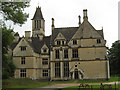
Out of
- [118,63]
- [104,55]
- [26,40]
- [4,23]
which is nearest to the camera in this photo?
[4,23]

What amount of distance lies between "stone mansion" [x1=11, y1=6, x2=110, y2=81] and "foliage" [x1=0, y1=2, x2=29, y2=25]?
877 inches

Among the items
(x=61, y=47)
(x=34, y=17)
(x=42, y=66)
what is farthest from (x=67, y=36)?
(x=34, y=17)

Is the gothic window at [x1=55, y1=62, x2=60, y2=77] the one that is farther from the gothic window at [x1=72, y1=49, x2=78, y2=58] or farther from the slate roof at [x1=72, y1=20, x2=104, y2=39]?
the slate roof at [x1=72, y1=20, x2=104, y2=39]

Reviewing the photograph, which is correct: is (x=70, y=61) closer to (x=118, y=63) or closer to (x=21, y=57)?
(x=21, y=57)

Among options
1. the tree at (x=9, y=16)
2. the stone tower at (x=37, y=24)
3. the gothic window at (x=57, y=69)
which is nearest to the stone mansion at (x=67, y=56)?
the gothic window at (x=57, y=69)

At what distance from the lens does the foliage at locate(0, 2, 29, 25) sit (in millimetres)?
16308

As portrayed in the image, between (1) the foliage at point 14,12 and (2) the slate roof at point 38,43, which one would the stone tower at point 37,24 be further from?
(1) the foliage at point 14,12

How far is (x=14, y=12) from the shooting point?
55.2 feet

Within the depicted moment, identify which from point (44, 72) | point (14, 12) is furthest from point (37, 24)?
point (14, 12)

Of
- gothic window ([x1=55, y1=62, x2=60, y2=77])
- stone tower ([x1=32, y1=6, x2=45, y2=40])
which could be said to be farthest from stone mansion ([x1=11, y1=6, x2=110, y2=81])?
stone tower ([x1=32, y1=6, x2=45, y2=40])

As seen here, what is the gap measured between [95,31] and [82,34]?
2.85 meters

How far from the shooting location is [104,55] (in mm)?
37438

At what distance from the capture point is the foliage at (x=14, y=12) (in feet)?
53.5

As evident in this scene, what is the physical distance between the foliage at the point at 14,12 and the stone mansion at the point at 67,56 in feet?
73.1
